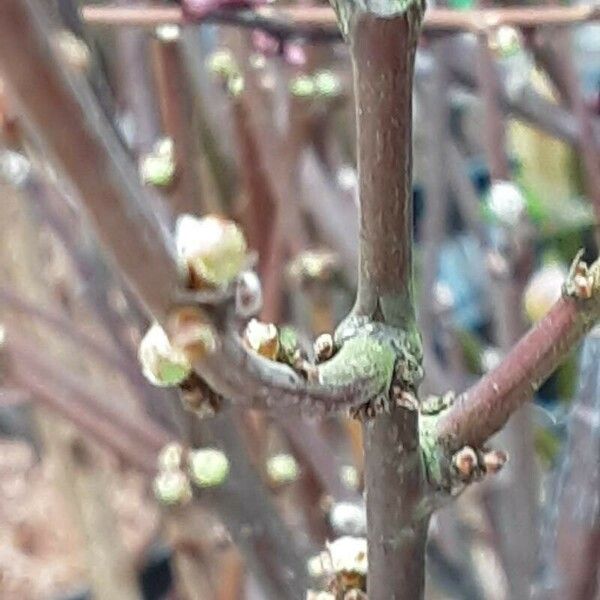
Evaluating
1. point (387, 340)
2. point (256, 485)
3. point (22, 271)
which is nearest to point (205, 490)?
point (256, 485)

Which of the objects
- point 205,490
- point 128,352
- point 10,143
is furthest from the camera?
point 128,352

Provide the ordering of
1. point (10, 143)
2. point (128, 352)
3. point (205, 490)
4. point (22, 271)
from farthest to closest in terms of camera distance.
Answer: point (22, 271) < point (128, 352) < point (10, 143) < point (205, 490)

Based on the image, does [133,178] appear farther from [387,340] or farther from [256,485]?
[256,485]

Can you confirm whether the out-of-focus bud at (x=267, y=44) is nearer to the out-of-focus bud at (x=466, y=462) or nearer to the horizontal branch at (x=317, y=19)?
the horizontal branch at (x=317, y=19)

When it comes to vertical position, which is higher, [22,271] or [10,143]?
[22,271]

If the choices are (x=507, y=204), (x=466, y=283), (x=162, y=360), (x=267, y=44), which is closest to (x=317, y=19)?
(x=267, y=44)
